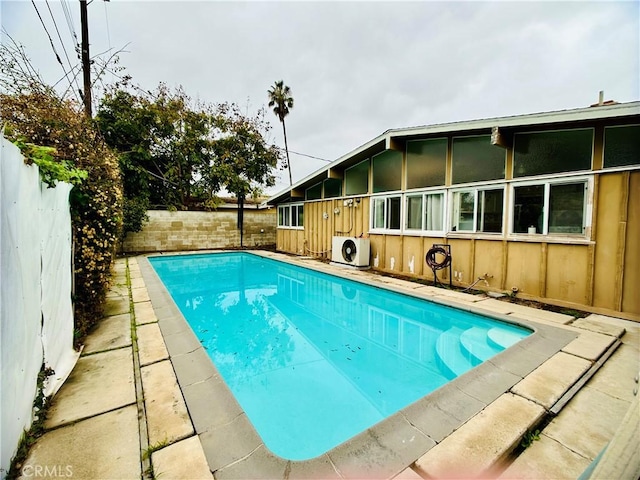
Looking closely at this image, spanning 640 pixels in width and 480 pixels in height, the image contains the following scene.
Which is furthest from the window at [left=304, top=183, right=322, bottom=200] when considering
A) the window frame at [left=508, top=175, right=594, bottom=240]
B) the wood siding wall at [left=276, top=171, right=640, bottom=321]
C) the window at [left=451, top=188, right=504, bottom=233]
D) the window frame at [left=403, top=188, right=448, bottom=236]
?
the window frame at [left=508, top=175, right=594, bottom=240]

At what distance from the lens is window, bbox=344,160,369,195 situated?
8.34 meters

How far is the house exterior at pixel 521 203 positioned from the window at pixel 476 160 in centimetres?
2

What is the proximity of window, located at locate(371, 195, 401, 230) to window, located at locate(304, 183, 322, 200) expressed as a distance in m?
2.95

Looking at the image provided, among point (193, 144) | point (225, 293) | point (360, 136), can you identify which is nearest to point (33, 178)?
point (225, 293)

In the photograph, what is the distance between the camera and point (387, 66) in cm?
1098

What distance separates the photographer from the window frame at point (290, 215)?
11893mm

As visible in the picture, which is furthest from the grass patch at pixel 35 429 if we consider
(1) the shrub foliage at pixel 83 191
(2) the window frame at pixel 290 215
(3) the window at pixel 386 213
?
(2) the window frame at pixel 290 215

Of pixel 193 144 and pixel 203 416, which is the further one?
pixel 193 144

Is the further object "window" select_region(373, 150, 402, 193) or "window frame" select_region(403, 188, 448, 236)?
"window" select_region(373, 150, 402, 193)

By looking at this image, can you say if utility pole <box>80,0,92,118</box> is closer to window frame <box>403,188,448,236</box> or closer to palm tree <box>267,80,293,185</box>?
window frame <box>403,188,448,236</box>

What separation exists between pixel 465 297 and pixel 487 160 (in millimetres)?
2906

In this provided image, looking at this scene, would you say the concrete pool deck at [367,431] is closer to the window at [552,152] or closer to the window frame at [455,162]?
the window at [552,152]

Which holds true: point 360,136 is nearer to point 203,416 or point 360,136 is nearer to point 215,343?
point 215,343

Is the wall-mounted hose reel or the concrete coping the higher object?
the wall-mounted hose reel
